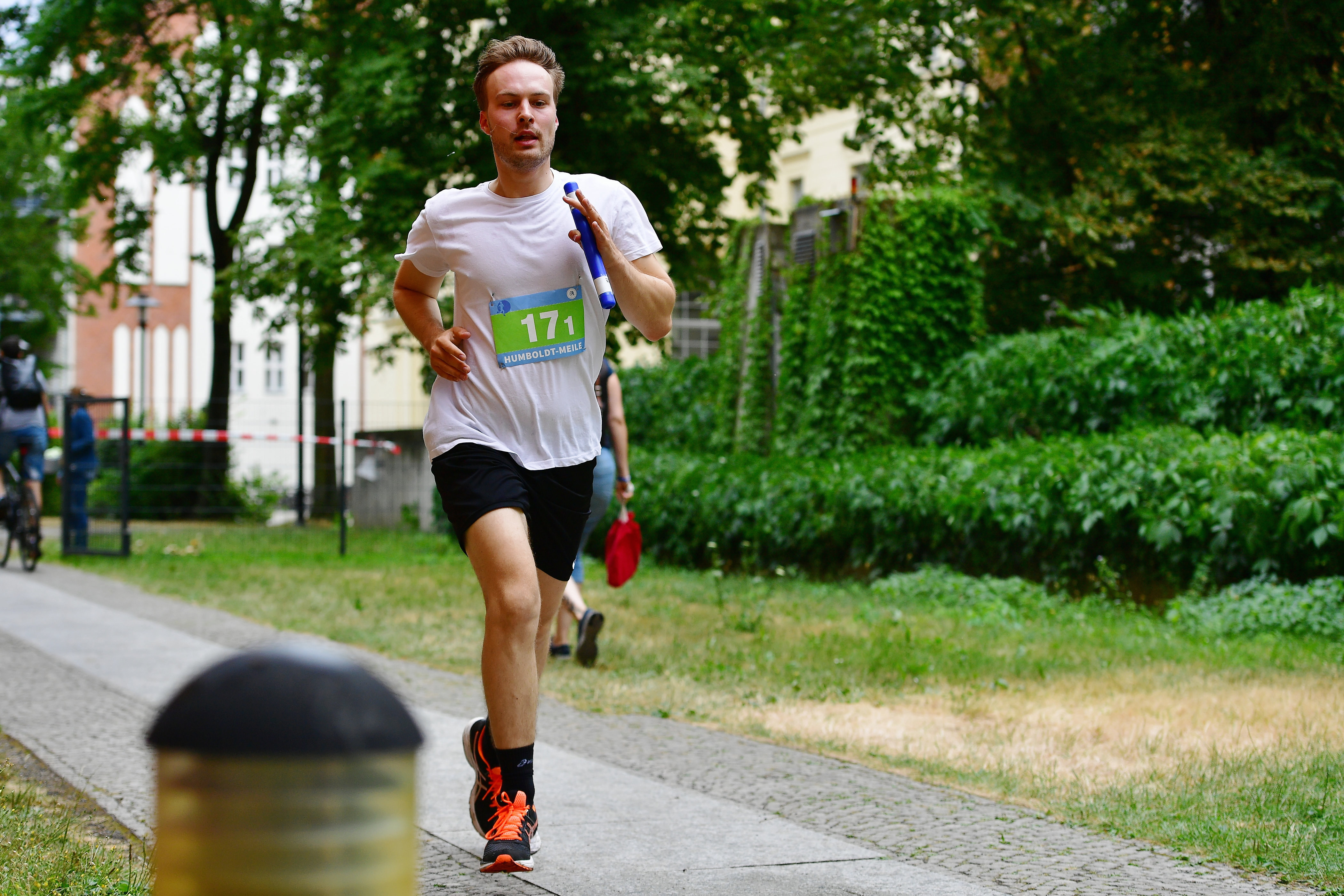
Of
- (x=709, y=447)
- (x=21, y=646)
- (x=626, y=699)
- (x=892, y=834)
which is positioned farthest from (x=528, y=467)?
(x=709, y=447)

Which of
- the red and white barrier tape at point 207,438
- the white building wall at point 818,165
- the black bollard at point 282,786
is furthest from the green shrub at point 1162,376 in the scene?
the white building wall at point 818,165

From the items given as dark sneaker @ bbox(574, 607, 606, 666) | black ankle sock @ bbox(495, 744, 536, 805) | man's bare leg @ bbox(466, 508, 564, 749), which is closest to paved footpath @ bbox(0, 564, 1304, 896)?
black ankle sock @ bbox(495, 744, 536, 805)

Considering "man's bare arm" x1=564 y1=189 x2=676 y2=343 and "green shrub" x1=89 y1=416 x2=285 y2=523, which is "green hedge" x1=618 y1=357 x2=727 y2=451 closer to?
"green shrub" x1=89 y1=416 x2=285 y2=523

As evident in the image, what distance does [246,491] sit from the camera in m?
23.7

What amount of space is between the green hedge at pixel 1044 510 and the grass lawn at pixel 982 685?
0.44 metres

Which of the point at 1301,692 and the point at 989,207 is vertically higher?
the point at 989,207

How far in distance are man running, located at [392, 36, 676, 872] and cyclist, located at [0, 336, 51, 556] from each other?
460 inches

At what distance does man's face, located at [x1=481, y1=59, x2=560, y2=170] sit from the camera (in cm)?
369

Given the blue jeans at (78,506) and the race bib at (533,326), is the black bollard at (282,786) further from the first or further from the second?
the blue jeans at (78,506)

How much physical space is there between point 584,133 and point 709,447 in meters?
5.44

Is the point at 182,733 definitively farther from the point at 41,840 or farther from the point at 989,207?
the point at 989,207

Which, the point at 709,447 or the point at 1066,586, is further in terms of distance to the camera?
the point at 709,447

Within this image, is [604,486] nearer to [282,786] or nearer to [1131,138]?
[282,786]

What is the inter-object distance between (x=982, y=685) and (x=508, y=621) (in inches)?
148
